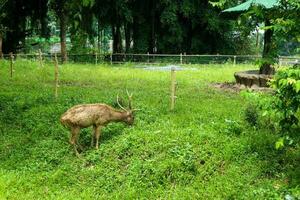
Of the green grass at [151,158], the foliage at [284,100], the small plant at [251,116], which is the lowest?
the green grass at [151,158]

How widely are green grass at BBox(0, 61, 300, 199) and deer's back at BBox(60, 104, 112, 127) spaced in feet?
1.93

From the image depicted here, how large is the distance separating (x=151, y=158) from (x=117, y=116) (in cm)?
121

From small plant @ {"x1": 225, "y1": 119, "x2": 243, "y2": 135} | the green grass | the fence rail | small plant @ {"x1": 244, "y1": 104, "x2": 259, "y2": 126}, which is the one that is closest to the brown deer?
the green grass

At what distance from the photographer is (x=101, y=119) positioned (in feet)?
31.7

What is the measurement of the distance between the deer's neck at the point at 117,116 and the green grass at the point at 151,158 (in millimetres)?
342

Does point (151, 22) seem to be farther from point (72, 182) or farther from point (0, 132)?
point (72, 182)

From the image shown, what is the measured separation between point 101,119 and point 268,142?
3296mm

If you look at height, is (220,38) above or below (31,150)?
above

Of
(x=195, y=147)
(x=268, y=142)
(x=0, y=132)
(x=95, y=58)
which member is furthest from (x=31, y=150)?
(x=95, y=58)

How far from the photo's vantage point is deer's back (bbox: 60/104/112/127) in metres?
9.48

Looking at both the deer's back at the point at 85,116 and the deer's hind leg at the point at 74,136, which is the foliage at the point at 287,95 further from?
the deer's hind leg at the point at 74,136

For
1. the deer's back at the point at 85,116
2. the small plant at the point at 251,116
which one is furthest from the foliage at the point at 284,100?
the deer's back at the point at 85,116

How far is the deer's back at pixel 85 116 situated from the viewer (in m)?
9.48

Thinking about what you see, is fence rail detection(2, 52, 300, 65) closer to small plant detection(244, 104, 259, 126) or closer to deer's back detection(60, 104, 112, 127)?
small plant detection(244, 104, 259, 126)
